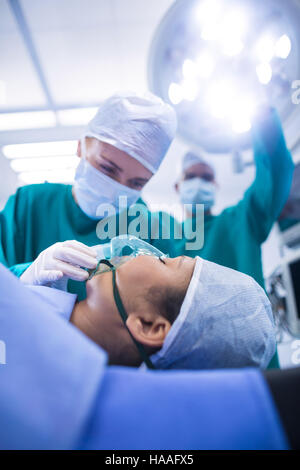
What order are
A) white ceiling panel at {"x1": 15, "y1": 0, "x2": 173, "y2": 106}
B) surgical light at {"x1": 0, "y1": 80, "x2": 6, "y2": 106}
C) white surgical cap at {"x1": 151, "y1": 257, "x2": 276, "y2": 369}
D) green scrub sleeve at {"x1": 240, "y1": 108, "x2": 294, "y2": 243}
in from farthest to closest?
1. surgical light at {"x1": 0, "y1": 80, "x2": 6, "y2": 106}
2. white ceiling panel at {"x1": 15, "y1": 0, "x2": 173, "y2": 106}
3. green scrub sleeve at {"x1": 240, "y1": 108, "x2": 294, "y2": 243}
4. white surgical cap at {"x1": 151, "y1": 257, "x2": 276, "y2": 369}

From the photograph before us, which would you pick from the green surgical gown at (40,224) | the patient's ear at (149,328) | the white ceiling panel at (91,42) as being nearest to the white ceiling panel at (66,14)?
the white ceiling panel at (91,42)

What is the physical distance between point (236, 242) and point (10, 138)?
1048mm

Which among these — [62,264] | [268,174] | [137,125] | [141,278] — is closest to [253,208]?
[268,174]

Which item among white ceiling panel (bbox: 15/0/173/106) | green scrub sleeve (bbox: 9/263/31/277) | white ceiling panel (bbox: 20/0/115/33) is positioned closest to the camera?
green scrub sleeve (bbox: 9/263/31/277)

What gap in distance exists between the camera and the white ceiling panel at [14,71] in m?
1.34

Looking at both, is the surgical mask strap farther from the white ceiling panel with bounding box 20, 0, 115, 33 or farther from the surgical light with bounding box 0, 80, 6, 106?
the surgical light with bounding box 0, 80, 6, 106

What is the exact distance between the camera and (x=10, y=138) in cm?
121

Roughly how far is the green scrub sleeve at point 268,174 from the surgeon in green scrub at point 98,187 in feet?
1.10

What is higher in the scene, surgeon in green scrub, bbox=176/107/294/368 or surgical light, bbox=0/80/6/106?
surgical light, bbox=0/80/6/106

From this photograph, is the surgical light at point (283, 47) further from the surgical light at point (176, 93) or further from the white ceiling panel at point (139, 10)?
the white ceiling panel at point (139, 10)

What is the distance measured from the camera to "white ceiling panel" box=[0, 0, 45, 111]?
1345 millimetres

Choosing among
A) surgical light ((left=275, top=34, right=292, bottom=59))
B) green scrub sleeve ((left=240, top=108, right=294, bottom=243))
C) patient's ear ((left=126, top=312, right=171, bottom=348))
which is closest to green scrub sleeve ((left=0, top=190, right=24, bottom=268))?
patient's ear ((left=126, top=312, right=171, bottom=348))

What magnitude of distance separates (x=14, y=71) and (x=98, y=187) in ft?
3.33

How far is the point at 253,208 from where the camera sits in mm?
1465
